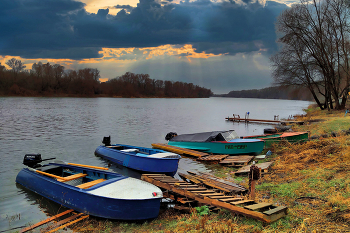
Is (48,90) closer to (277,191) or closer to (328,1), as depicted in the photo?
(328,1)

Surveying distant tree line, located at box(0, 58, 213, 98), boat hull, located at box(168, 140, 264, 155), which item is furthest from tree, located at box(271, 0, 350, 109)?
distant tree line, located at box(0, 58, 213, 98)

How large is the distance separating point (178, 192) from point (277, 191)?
11.0 feet

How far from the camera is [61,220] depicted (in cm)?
815

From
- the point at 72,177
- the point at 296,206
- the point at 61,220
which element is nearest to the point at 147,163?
the point at 72,177

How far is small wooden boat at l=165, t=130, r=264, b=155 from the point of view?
58.0 feet

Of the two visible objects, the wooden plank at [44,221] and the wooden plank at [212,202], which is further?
the wooden plank at [44,221]

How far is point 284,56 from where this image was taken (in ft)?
132

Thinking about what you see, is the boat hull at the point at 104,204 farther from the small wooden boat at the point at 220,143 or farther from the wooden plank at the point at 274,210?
the small wooden boat at the point at 220,143

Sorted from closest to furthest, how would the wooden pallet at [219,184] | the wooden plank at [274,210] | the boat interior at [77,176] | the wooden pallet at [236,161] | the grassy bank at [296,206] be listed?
the grassy bank at [296,206] → the wooden plank at [274,210] → the wooden pallet at [219,184] → the boat interior at [77,176] → the wooden pallet at [236,161]

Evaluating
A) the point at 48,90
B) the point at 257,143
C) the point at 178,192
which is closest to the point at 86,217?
the point at 178,192

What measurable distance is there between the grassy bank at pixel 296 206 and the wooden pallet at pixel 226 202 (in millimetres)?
190

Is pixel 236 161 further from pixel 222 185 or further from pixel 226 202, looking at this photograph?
pixel 226 202

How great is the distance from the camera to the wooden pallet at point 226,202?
6027 mm

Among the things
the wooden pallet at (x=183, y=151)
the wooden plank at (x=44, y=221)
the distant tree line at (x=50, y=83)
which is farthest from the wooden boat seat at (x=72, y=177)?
the distant tree line at (x=50, y=83)
